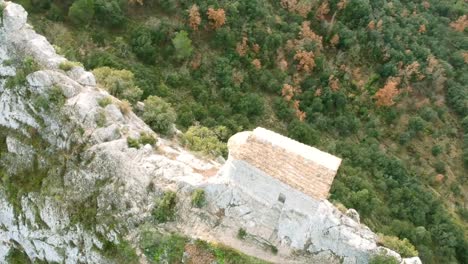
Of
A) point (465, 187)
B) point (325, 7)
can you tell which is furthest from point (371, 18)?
point (465, 187)

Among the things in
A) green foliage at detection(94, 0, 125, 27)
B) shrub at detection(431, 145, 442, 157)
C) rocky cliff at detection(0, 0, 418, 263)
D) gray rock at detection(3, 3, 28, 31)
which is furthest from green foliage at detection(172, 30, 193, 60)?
shrub at detection(431, 145, 442, 157)

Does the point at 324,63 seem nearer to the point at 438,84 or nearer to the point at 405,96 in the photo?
the point at 405,96

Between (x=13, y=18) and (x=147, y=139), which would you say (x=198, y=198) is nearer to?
(x=147, y=139)

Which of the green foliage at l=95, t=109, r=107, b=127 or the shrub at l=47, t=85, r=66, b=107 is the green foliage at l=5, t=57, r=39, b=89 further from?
the green foliage at l=95, t=109, r=107, b=127

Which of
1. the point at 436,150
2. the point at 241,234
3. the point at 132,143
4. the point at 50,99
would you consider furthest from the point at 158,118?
the point at 436,150

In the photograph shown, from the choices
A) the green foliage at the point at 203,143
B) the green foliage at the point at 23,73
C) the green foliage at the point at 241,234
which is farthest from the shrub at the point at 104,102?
the green foliage at the point at 241,234

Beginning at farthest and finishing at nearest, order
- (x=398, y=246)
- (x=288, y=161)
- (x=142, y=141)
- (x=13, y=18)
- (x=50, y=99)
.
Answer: (x=13, y=18) → (x=50, y=99) → (x=142, y=141) → (x=398, y=246) → (x=288, y=161)
